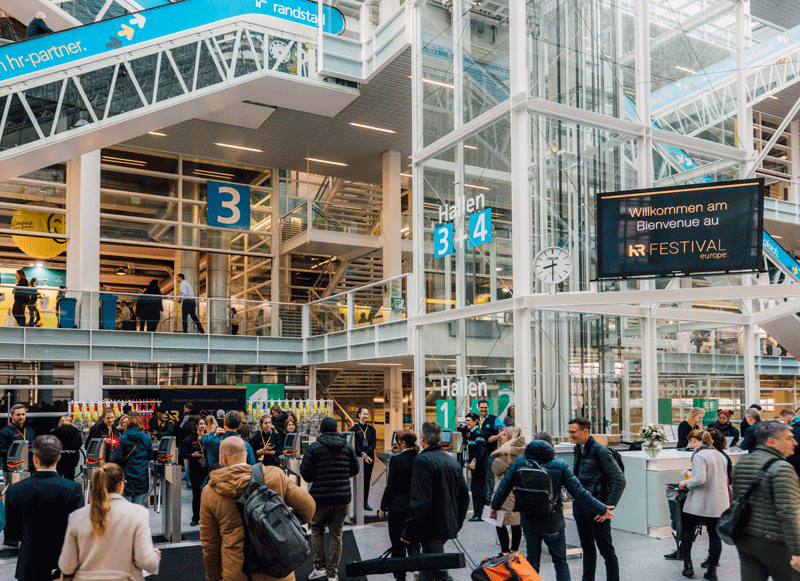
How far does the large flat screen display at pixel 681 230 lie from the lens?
10273 mm

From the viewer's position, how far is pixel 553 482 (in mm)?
6492

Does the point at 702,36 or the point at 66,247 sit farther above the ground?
the point at 702,36

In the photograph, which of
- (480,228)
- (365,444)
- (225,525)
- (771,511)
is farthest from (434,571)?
(480,228)

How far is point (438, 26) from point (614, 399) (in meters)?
8.47

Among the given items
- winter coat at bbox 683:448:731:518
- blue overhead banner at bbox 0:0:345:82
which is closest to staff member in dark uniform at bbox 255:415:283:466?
winter coat at bbox 683:448:731:518

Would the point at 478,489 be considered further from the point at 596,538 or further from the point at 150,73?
the point at 150,73

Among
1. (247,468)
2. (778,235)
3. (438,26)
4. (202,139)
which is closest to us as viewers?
(247,468)

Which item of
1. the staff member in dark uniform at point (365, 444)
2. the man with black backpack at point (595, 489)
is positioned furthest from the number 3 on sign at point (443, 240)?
the man with black backpack at point (595, 489)

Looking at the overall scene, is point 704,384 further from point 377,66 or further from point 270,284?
point 270,284

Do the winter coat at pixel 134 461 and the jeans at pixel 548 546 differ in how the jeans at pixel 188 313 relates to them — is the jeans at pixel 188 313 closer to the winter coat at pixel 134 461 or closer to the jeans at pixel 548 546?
the winter coat at pixel 134 461

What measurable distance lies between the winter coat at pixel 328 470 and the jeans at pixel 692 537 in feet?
11.9

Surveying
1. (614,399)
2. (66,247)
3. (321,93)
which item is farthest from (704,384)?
(66,247)

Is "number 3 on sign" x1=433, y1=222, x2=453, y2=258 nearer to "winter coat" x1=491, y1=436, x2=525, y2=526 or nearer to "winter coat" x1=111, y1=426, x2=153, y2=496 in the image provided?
"winter coat" x1=491, y1=436, x2=525, y2=526

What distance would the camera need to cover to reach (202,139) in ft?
73.7
